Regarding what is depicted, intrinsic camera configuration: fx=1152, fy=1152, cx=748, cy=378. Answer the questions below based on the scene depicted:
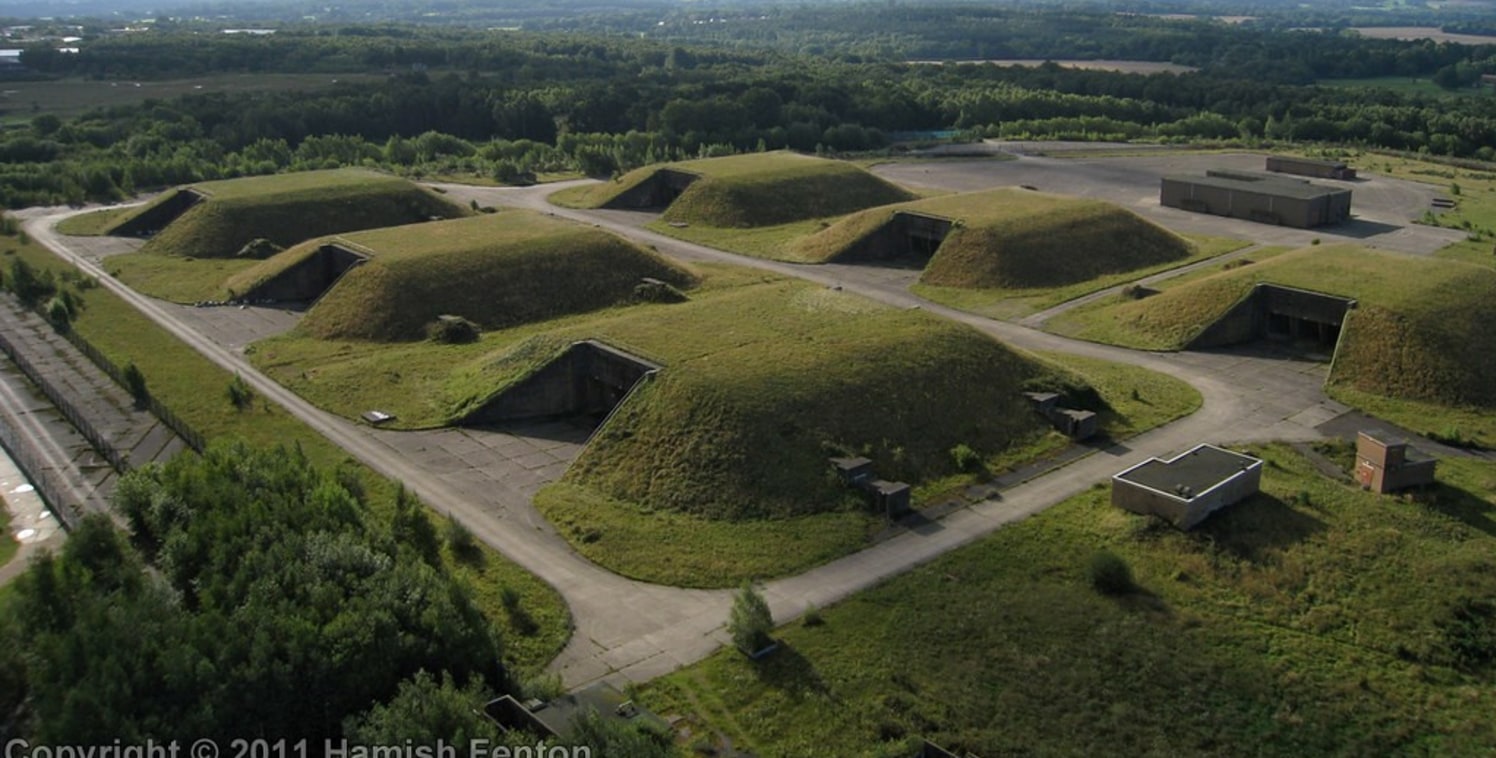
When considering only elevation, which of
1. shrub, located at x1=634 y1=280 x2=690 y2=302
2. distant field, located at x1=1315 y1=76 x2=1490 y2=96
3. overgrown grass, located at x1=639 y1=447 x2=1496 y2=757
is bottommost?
overgrown grass, located at x1=639 y1=447 x2=1496 y2=757

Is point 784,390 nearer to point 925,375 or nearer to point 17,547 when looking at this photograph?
point 925,375

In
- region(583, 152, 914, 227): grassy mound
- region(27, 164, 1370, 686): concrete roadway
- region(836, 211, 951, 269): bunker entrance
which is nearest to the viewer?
region(27, 164, 1370, 686): concrete roadway

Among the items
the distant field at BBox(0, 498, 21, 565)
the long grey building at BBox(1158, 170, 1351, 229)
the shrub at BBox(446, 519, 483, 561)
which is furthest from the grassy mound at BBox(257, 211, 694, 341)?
the long grey building at BBox(1158, 170, 1351, 229)

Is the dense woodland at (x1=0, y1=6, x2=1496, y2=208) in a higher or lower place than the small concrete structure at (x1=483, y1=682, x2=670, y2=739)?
higher

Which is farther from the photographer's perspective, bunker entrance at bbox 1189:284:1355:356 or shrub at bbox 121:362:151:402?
bunker entrance at bbox 1189:284:1355:356

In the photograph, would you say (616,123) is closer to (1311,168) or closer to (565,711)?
(1311,168)

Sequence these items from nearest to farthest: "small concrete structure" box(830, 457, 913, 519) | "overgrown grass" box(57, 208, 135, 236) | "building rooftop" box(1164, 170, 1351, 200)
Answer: "small concrete structure" box(830, 457, 913, 519)
"building rooftop" box(1164, 170, 1351, 200)
"overgrown grass" box(57, 208, 135, 236)

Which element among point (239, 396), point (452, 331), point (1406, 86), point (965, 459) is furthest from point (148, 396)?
point (1406, 86)

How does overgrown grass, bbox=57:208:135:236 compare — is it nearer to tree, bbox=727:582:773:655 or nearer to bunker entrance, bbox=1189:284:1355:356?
tree, bbox=727:582:773:655
